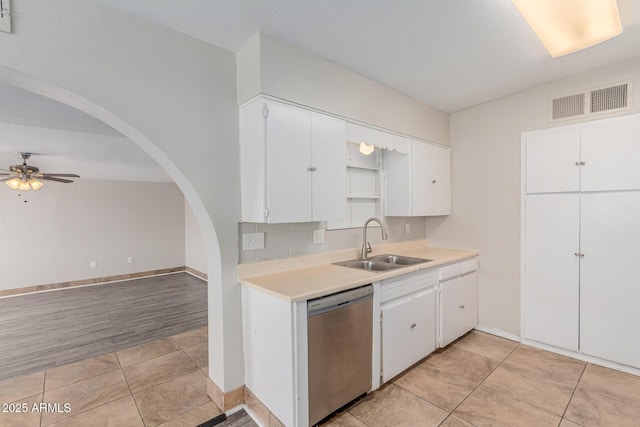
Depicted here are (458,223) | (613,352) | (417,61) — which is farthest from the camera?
(458,223)

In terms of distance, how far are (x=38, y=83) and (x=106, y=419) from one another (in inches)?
81.7

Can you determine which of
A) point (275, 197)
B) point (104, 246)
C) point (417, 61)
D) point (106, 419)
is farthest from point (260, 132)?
point (104, 246)

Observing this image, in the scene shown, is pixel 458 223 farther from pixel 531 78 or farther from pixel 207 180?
pixel 207 180

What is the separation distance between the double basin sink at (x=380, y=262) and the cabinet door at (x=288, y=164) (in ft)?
2.69

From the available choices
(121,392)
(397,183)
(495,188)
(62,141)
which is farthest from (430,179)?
(62,141)

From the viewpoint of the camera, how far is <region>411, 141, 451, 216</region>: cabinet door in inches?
118

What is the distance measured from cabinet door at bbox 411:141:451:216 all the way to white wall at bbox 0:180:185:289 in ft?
20.1

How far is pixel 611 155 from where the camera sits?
2.36 m

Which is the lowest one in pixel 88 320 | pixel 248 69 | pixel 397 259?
pixel 88 320

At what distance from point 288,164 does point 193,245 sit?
573cm

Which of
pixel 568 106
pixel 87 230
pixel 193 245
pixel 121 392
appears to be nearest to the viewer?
pixel 121 392

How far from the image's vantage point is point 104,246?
6.12 meters

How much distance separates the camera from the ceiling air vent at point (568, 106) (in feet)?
8.29

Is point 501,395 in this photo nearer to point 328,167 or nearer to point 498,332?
point 498,332
